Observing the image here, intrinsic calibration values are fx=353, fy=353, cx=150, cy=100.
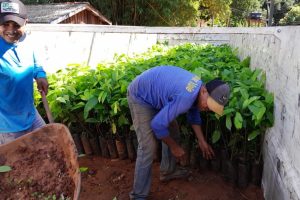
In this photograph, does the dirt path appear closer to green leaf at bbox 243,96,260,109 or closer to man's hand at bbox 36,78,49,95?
green leaf at bbox 243,96,260,109

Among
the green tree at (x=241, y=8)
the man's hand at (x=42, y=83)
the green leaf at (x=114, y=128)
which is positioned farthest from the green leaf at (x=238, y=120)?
the green tree at (x=241, y=8)

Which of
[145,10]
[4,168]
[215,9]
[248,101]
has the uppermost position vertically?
[215,9]

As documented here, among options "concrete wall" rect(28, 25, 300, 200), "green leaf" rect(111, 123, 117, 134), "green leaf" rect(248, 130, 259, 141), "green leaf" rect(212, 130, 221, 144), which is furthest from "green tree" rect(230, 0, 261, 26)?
"green leaf" rect(248, 130, 259, 141)

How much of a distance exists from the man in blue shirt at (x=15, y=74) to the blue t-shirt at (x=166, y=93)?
2.82ft

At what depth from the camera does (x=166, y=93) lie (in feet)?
8.80

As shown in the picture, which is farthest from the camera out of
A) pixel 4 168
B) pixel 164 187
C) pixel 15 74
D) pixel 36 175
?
pixel 164 187

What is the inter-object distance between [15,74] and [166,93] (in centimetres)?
122

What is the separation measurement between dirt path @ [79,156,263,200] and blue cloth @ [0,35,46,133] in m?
1.05

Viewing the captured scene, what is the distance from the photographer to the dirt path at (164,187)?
11.1 ft

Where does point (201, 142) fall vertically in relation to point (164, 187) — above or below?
above

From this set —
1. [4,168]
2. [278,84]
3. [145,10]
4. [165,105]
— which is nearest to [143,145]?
[165,105]

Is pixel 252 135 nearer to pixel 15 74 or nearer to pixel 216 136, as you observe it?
pixel 216 136

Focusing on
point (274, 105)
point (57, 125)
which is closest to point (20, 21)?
point (57, 125)

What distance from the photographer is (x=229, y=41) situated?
30.8 ft
